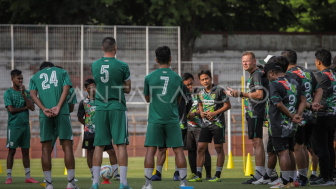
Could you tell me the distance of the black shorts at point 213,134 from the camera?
496 inches

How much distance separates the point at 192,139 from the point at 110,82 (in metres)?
4.08

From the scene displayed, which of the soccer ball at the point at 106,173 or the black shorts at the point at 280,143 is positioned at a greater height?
the black shorts at the point at 280,143

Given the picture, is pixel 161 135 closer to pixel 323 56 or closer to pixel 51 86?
pixel 51 86

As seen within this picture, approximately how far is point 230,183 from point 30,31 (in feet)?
52.0

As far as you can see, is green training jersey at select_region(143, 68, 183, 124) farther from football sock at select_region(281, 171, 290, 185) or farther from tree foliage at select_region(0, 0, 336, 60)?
tree foliage at select_region(0, 0, 336, 60)

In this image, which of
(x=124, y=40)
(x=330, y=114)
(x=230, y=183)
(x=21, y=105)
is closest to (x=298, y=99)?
(x=330, y=114)

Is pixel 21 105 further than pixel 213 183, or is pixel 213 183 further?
pixel 21 105

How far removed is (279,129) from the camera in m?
9.80

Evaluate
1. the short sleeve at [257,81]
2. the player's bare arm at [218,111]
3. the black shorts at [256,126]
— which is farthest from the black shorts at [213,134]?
the short sleeve at [257,81]

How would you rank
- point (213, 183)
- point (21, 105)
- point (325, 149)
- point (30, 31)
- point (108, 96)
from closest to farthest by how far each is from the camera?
1. point (108, 96)
2. point (325, 149)
3. point (213, 183)
4. point (21, 105)
5. point (30, 31)

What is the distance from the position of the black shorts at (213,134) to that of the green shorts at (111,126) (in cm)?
328

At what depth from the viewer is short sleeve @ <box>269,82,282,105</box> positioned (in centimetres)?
973

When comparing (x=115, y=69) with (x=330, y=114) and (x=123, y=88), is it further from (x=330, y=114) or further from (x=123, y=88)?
(x=330, y=114)

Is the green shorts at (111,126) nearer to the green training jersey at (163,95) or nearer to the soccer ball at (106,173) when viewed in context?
the green training jersey at (163,95)
